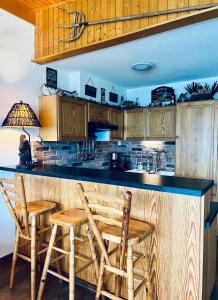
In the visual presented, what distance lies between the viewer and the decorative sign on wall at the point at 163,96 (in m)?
3.76

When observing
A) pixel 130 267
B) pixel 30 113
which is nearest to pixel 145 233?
pixel 130 267

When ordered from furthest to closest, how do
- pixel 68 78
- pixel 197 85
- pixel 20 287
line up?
pixel 197 85
pixel 68 78
pixel 20 287

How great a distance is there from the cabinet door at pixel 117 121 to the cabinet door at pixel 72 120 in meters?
0.73

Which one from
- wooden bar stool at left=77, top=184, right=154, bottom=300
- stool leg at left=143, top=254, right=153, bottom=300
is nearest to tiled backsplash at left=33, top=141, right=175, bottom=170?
wooden bar stool at left=77, top=184, right=154, bottom=300

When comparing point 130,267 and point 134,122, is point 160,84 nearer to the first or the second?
point 134,122

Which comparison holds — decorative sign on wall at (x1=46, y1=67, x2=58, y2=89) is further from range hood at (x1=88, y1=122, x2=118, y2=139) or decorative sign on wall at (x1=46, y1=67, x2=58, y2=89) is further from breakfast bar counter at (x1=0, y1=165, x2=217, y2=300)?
breakfast bar counter at (x1=0, y1=165, x2=217, y2=300)

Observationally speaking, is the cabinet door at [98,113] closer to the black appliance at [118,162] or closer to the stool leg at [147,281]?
the black appliance at [118,162]

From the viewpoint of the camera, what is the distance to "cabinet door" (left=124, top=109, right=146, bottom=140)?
3.87 m

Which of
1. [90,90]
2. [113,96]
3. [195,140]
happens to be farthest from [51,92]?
[195,140]

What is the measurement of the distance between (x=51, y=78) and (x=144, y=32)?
4.63 feet

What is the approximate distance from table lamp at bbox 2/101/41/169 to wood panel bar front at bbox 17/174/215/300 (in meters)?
1.11

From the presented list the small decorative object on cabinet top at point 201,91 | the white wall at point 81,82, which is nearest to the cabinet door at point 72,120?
the white wall at point 81,82

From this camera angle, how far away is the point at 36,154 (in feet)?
9.17

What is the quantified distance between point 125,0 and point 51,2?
35.8 inches
